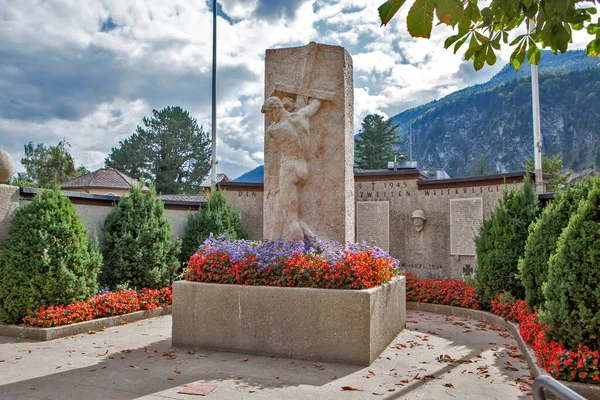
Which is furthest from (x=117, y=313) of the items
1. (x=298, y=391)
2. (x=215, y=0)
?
(x=215, y=0)

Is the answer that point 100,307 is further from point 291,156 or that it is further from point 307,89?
point 307,89

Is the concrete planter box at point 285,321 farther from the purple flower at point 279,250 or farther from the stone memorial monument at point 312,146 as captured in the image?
the stone memorial monument at point 312,146

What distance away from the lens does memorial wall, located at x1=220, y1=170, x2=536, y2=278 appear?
9477mm

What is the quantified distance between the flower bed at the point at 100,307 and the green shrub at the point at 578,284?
5.64m

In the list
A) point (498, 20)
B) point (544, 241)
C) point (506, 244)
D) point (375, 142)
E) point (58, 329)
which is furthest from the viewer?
point (375, 142)

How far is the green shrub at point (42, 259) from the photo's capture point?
596cm

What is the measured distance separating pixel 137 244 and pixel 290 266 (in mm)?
3809

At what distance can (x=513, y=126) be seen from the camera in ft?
263

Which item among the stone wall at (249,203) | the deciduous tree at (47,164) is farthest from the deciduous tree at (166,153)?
the stone wall at (249,203)

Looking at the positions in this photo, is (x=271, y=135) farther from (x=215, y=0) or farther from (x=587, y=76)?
(x=587, y=76)

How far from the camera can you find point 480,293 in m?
7.52

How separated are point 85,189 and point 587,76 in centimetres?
7889

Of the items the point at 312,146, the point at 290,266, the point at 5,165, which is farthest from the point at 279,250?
the point at 5,165

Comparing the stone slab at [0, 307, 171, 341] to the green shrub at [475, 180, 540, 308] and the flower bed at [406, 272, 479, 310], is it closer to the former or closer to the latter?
the flower bed at [406, 272, 479, 310]
